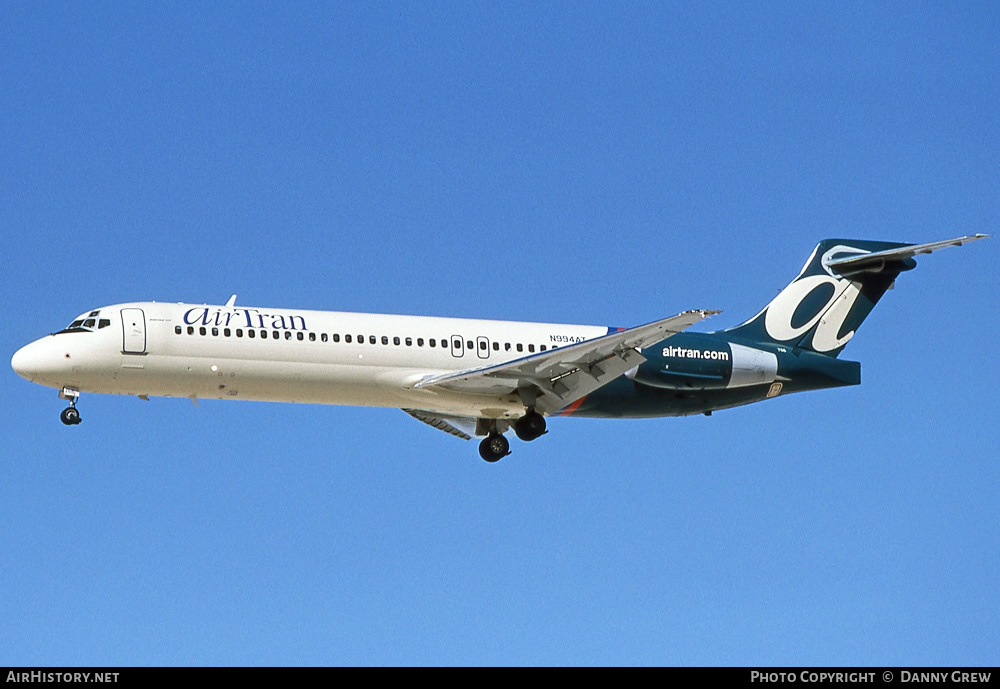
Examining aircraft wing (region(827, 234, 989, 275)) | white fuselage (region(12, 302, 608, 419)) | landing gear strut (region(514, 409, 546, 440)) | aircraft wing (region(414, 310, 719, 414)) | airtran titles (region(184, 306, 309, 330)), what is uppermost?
aircraft wing (region(827, 234, 989, 275))

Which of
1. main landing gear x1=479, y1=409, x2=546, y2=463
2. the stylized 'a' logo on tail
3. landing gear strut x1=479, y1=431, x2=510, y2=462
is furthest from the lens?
the stylized 'a' logo on tail

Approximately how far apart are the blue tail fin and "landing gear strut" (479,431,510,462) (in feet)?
22.5

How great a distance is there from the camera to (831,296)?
40.6 metres

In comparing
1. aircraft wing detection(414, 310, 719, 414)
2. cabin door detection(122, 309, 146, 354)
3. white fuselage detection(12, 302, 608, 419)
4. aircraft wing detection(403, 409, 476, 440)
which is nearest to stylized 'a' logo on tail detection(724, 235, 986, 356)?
aircraft wing detection(414, 310, 719, 414)

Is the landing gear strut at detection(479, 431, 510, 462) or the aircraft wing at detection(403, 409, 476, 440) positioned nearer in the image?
the landing gear strut at detection(479, 431, 510, 462)

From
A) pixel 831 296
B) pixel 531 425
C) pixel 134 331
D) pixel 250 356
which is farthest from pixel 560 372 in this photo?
pixel 134 331

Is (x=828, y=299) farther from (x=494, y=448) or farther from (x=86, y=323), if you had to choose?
(x=86, y=323)

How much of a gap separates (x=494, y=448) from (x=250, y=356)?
23.8 ft

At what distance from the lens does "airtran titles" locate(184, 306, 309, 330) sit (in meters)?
34.9

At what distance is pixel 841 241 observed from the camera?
41188 mm

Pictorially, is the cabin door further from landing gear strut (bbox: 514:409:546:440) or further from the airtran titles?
landing gear strut (bbox: 514:409:546:440)
